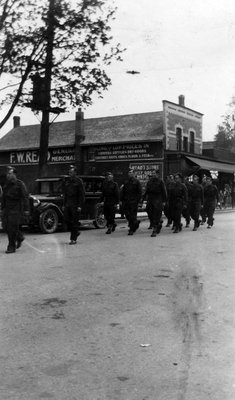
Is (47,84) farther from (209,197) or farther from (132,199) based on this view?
(209,197)

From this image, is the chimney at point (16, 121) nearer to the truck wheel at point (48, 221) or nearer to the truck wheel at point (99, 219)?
the truck wheel at point (99, 219)

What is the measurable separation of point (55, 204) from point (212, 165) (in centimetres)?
2164

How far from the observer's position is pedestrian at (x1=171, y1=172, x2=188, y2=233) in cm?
1416

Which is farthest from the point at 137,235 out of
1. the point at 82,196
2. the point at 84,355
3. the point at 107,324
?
the point at 84,355

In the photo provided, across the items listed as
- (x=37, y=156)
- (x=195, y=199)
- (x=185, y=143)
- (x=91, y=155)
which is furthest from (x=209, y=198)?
(x=37, y=156)

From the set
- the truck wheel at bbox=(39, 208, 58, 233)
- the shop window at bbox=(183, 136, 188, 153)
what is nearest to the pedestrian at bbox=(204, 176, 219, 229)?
the truck wheel at bbox=(39, 208, 58, 233)

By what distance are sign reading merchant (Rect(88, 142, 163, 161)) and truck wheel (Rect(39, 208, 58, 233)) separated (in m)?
19.4

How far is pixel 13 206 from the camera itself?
994cm

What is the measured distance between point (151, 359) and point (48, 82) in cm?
1524

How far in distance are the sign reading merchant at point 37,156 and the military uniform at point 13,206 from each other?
26.1 m

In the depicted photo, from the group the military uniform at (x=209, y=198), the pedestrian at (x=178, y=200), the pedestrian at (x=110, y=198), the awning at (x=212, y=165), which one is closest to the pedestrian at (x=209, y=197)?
the military uniform at (x=209, y=198)

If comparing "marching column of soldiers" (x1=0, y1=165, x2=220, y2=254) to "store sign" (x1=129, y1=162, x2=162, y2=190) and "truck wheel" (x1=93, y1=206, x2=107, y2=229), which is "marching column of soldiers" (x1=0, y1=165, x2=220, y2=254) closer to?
"truck wheel" (x1=93, y1=206, x2=107, y2=229)

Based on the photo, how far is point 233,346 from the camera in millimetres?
4328

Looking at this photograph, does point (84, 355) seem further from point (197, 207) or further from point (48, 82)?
point (48, 82)
